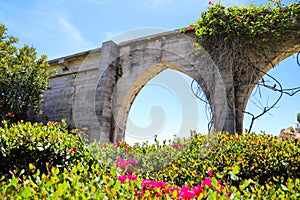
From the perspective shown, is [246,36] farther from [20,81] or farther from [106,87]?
[20,81]

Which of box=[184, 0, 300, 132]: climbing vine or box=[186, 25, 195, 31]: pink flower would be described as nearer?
box=[184, 0, 300, 132]: climbing vine

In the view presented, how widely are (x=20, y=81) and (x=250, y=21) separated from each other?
6.42m

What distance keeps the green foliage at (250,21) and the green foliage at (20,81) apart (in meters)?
5.16

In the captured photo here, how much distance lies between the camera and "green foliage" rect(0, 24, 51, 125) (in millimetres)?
7238

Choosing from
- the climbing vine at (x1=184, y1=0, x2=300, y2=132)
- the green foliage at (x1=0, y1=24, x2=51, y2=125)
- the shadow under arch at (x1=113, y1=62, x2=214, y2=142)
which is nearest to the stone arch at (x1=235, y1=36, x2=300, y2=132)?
the climbing vine at (x1=184, y1=0, x2=300, y2=132)

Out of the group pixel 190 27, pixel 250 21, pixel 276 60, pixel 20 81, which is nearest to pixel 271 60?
pixel 276 60

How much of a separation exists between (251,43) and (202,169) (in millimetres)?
3476

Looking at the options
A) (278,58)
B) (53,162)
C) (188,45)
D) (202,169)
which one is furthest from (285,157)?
(188,45)

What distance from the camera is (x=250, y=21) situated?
5.13 meters

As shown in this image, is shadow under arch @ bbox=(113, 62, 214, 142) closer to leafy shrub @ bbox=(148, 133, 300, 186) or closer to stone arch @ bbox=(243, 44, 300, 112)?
stone arch @ bbox=(243, 44, 300, 112)

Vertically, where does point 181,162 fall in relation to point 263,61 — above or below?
below

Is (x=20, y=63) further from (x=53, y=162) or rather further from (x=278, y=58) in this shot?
(x=278, y=58)

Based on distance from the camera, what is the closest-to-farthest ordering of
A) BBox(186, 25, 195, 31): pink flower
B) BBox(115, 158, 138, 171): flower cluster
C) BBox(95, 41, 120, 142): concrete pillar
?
1. BBox(115, 158, 138, 171): flower cluster
2. BBox(186, 25, 195, 31): pink flower
3. BBox(95, 41, 120, 142): concrete pillar

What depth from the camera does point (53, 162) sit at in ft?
7.89
